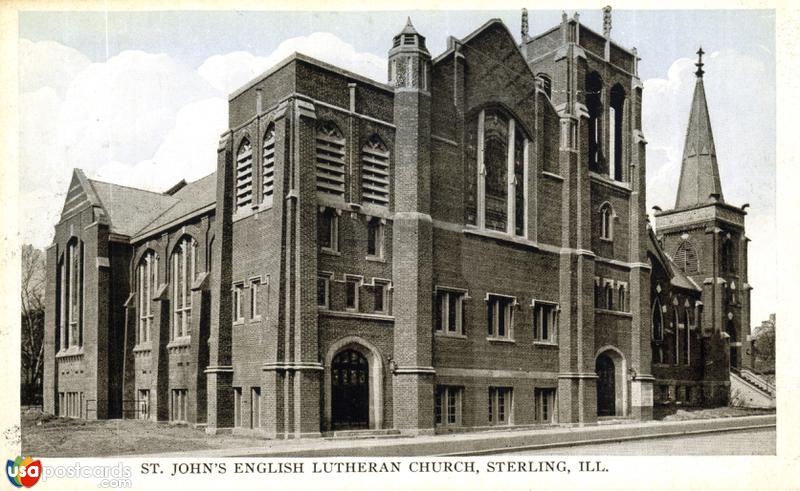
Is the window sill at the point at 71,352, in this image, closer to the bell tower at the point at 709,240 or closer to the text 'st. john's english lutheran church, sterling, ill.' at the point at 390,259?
the text 'st. john's english lutheran church, sterling, ill.' at the point at 390,259

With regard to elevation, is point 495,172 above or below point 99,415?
above

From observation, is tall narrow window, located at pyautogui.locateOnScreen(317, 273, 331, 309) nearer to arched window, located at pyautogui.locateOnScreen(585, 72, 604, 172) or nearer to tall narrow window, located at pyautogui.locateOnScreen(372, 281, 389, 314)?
tall narrow window, located at pyautogui.locateOnScreen(372, 281, 389, 314)

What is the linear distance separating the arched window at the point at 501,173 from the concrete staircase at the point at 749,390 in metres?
23.2

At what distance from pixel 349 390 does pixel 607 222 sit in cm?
1579

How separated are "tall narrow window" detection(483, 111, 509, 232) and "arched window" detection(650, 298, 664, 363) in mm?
15168

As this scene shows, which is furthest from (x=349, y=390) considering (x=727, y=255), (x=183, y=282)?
(x=727, y=255)

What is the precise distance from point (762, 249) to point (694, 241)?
2145 cm

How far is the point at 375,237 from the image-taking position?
2862cm

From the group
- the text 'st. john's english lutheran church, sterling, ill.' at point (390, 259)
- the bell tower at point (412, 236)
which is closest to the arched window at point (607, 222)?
the text 'st. john's english lutheran church, sterling, ill.' at point (390, 259)

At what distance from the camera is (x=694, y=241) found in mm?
51312

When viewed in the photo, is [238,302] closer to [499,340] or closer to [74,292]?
[499,340]

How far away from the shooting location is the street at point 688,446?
23703 millimetres

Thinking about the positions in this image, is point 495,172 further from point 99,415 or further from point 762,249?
point 99,415

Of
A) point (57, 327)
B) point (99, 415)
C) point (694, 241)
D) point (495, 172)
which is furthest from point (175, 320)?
point (694, 241)
